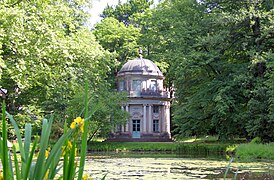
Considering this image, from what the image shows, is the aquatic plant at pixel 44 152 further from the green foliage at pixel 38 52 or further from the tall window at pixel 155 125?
the tall window at pixel 155 125

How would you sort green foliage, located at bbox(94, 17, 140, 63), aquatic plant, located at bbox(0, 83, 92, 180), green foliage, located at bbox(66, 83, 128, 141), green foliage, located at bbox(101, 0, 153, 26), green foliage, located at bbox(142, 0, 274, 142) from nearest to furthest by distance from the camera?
aquatic plant, located at bbox(0, 83, 92, 180)
green foliage, located at bbox(142, 0, 274, 142)
green foliage, located at bbox(66, 83, 128, 141)
green foliage, located at bbox(94, 17, 140, 63)
green foliage, located at bbox(101, 0, 153, 26)

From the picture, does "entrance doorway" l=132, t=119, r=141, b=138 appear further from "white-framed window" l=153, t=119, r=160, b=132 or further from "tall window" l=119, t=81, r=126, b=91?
"tall window" l=119, t=81, r=126, b=91

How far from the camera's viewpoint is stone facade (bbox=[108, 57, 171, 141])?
34.3 m

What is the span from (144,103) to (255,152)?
58.5 ft

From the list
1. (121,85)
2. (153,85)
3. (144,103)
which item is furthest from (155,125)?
(121,85)

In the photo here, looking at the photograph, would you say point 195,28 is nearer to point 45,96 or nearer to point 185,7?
point 185,7

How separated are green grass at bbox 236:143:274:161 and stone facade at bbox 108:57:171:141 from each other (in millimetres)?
16406

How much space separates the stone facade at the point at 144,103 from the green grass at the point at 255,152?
53.8 feet

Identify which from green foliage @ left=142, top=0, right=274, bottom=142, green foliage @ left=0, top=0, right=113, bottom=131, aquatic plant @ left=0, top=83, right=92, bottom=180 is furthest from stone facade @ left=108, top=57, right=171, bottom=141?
aquatic plant @ left=0, top=83, right=92, bottom=180

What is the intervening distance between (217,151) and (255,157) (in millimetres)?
6527

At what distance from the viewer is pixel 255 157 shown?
1698 centimetres

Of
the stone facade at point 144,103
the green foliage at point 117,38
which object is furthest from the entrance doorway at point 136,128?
the green foliage at point 117,38

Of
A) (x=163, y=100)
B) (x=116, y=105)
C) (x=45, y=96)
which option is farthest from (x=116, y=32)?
(x=45, y=96)

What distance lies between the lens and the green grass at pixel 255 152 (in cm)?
1680
